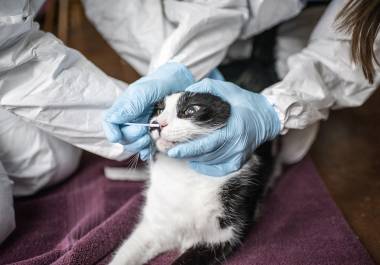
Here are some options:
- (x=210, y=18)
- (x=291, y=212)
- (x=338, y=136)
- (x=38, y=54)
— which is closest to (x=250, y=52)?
(x=210, y=18)

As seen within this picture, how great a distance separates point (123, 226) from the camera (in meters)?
1.05

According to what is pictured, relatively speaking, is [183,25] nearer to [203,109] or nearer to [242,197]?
[203,109]

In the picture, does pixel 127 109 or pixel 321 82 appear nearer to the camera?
pixel 127 109

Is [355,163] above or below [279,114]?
below

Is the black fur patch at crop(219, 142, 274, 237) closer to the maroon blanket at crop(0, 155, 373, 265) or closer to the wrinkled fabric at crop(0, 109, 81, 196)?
the maroon blanket at crop(0, 155, 373, 265)

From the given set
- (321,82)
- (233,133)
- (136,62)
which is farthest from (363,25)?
(136,62)

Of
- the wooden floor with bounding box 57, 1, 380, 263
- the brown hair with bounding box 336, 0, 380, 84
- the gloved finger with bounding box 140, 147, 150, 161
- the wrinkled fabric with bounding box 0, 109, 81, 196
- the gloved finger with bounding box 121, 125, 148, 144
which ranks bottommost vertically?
the wooden floor with bounding box 57, 1, 380, 263

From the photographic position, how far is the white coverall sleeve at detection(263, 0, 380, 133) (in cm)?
99

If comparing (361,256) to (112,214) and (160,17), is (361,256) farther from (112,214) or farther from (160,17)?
(160,17)

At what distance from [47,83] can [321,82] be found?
0.73 metres

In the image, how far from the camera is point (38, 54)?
0.98 metres

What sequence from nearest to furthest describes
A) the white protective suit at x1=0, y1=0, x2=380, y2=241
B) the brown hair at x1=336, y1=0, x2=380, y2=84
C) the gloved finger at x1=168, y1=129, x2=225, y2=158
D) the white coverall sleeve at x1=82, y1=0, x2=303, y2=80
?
the gloved finger at x1=168, y1=129, x2=225, y2=158
the brown hair at x1=336, y1=0, x2=380, y2=84
the white protective suit at x1=0, y1=0, x2=380, y2=241
the white coverall sleeve at x1=82, y1=0, x2=303, y2=80

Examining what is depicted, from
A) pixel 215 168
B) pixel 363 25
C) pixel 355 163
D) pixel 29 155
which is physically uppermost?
pixel 363 25

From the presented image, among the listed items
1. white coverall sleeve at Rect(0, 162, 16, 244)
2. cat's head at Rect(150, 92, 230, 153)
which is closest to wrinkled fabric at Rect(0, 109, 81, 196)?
white coverall sleeve at Rect(0, 162, 16, 244)
